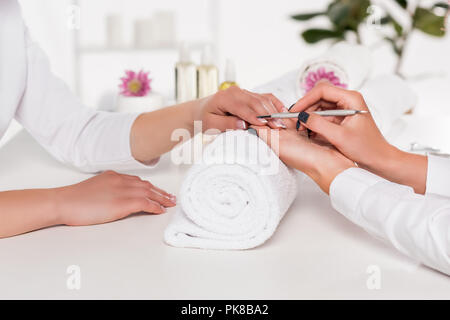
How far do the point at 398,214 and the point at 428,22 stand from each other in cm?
186

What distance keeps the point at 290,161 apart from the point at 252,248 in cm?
16

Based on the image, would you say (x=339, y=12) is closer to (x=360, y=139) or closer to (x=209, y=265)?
(x=360, y=139)

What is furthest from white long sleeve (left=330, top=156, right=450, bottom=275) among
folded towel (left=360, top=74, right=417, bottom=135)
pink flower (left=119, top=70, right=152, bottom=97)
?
pink flower (left=119, top=70, right=152, bottom=97)

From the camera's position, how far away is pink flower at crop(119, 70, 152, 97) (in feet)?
5.12

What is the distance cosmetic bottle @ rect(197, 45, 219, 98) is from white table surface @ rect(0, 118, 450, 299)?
0.72 meters

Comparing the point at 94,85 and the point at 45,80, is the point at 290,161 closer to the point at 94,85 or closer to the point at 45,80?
the point at 45,80

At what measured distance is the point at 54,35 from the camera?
303 cm

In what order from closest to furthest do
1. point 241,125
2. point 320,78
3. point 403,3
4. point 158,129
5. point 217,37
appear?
point 241,125 → point 158,129 → point 320,78 → point 403,3 → point 217,37

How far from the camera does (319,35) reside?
8.18 ft

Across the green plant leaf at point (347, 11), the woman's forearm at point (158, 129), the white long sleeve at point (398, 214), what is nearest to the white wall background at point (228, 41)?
the green plant leaf at point (347, 11)

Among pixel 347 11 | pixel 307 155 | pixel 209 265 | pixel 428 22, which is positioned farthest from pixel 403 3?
pixel 209 265

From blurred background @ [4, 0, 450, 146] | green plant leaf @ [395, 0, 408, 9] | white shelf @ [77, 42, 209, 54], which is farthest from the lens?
white shelf @ [77, 42, 209, 54]

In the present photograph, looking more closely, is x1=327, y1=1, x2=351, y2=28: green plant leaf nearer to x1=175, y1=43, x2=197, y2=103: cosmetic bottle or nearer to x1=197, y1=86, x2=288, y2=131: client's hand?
x1=175, y1=43, x2=197, y2=103: cosmetic bottle

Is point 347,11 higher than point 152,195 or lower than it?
higher
